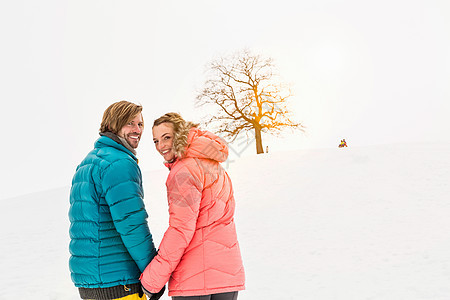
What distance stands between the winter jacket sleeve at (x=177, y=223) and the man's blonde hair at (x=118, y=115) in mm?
520

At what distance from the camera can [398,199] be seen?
39.1ft

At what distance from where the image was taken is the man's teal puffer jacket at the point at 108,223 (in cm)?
265

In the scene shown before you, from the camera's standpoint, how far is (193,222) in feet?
8.79

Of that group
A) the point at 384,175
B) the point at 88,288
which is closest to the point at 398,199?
the point at 384,175

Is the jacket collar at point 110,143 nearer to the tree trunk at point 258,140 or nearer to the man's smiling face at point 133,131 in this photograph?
the man's smiling face at point 133,131

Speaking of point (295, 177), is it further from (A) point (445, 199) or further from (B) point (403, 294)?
(B) point (403, 294)

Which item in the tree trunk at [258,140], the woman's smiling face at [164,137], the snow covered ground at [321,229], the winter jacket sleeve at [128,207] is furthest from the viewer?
the tree trunk at [258,140]

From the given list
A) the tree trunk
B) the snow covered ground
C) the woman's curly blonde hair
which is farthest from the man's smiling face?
the tree trunk

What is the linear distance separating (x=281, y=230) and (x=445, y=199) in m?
5.16

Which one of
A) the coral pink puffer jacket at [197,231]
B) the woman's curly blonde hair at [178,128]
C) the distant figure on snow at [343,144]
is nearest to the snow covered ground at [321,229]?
the coral pink puffer jacket at [197,231]

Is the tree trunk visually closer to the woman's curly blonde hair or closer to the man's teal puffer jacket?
the woman's curly blonde hair

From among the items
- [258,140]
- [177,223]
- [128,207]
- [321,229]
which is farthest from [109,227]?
[258,140]

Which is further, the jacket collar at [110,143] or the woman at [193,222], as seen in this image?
the jacket collar at [110,143]

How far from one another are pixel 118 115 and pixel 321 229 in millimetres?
8480
